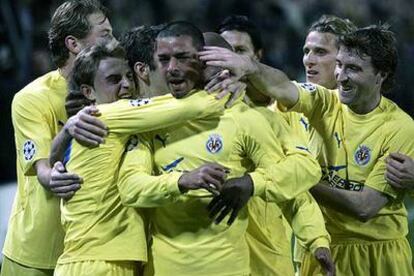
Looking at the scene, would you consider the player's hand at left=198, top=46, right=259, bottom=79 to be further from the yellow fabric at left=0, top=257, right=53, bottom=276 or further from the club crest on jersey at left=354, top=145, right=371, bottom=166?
the yellow fabric at left=0, top=257, right=53, bottom=276

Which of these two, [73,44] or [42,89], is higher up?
[73,44]

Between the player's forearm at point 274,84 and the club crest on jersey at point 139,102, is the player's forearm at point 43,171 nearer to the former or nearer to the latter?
the club crest on jersey at point 139,102

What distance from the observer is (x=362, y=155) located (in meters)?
5.13

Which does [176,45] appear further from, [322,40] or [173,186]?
[322,40]

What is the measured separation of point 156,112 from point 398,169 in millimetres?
1399

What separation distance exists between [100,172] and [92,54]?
0.57 meters

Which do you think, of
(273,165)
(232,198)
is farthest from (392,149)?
(232,198)

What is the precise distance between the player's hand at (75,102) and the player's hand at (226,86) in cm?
63

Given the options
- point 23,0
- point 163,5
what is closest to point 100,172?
point 23,0

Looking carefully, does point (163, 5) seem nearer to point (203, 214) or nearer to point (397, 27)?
point (397, 27)

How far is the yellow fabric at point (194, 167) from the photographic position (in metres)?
4.32

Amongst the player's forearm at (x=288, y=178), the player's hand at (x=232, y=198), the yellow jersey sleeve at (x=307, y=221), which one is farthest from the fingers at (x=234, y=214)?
the yellow jersey sleeve at (x=307, y=221)

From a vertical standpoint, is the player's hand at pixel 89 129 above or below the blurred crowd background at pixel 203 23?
above

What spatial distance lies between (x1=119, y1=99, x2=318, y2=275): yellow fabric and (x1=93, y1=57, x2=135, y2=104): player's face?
0.29 m
